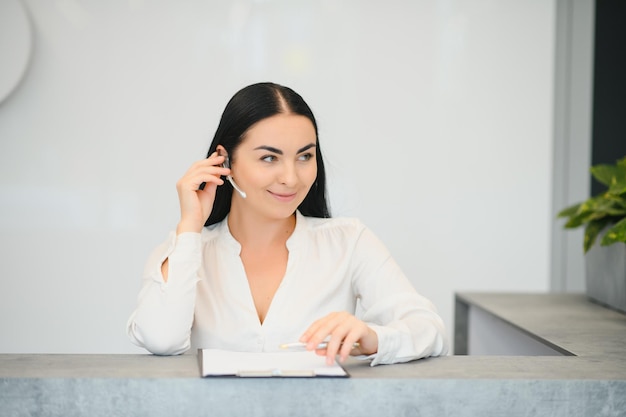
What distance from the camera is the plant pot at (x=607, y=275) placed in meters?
2.60

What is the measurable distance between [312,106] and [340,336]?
2612mm

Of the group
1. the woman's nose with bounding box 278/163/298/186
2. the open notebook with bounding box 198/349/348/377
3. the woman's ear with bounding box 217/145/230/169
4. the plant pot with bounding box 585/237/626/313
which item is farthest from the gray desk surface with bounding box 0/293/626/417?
the plant pot with bounding box 585/237/626/313

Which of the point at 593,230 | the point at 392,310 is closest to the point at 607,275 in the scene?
the point at 593,230

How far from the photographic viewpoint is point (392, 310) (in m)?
2.03

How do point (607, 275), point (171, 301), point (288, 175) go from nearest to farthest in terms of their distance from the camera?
point (171, 301) < point (288, 175) < point (607, 275)

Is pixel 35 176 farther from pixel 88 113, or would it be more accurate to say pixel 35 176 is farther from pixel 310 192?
pixel 310 192

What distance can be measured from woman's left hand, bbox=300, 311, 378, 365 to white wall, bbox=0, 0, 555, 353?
2453mm

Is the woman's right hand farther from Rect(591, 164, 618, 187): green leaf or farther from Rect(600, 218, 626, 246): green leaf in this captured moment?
Rect(591, 164, 618, 187): green leaf

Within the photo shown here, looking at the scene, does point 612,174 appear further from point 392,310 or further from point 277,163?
point 277,163

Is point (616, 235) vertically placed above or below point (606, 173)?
below

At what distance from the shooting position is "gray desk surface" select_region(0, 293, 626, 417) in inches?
57.4

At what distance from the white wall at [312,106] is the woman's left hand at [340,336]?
8.05 feet

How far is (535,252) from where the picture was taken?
4.21m

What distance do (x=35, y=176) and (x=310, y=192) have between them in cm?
215
